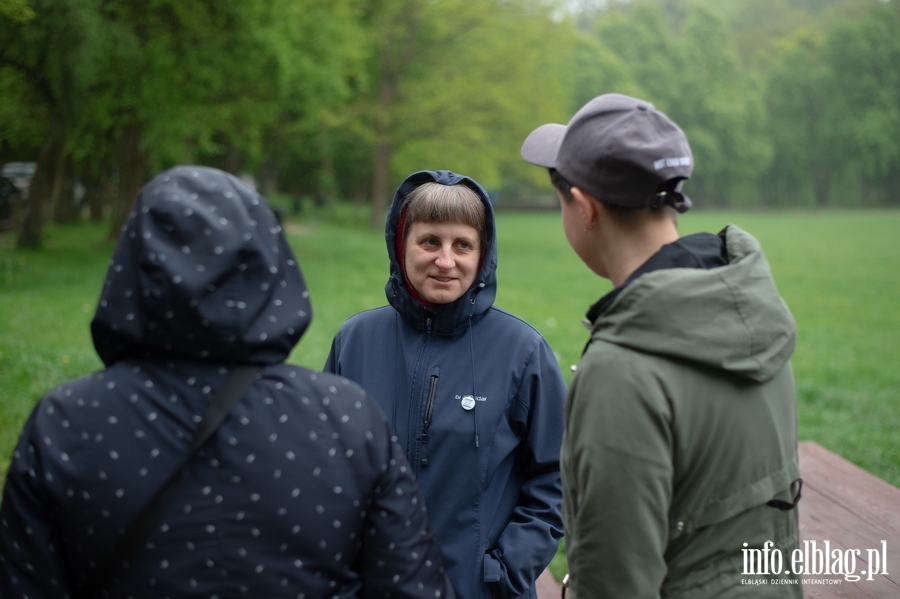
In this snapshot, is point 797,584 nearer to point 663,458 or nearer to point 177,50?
point 663,458

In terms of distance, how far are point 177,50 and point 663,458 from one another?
17539mm

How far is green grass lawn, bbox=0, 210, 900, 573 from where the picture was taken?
25.7 feet

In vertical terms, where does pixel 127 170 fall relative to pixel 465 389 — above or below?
below

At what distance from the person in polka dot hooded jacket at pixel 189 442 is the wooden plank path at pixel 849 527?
6.98 feet

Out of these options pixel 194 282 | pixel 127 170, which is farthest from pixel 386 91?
pixel 194 282

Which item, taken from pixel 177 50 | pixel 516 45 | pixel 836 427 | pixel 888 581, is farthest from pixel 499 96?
pixel 888 581

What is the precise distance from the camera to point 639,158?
183cm

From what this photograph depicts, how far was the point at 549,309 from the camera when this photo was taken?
605 inches

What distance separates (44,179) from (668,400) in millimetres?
18724

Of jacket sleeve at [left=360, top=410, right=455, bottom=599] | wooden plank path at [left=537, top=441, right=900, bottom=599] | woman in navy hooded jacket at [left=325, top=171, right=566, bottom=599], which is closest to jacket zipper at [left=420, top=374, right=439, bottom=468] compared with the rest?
woman in navy hooded jacket at [left=325, top=171, right=566, bottom=599]

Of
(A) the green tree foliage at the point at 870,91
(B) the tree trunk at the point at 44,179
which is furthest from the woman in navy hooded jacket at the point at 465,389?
(A) the green tree foliage at the point at 870,91

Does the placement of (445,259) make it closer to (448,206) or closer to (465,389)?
(448,206)

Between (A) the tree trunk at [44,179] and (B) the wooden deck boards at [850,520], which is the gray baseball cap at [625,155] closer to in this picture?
(B) the wooden deck boards at [850,520]

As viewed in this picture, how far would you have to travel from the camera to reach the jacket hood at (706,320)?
1.68 m
